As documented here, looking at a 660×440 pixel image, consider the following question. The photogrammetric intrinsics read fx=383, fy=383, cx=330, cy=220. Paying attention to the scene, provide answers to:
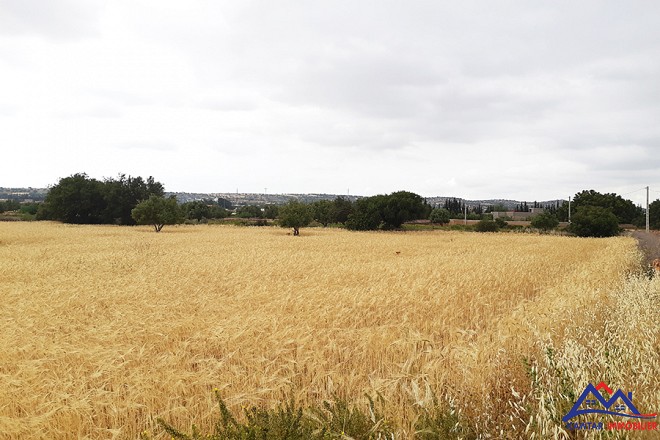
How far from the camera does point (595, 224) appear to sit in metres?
57.0

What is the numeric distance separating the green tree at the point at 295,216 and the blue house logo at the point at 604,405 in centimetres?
5027

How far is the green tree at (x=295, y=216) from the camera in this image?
Result: 177 ft

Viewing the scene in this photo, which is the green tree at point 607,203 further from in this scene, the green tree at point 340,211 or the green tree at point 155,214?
the green tree at point 155,214

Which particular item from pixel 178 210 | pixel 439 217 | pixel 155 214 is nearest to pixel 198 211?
pixel 178 210

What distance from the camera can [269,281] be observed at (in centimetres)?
1384

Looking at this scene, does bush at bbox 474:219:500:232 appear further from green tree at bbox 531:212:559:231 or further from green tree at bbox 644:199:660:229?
green tree at bbox 644:199:660:229

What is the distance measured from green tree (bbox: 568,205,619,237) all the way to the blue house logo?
64.6 m

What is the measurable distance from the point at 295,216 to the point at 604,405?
50.9 m

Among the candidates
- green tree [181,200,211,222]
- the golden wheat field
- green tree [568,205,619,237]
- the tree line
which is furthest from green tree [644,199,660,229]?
green tree [181,200,211,222]

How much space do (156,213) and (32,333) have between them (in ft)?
177

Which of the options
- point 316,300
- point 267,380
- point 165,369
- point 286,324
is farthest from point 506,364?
point 316,300

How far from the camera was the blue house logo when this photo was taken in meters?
3.52

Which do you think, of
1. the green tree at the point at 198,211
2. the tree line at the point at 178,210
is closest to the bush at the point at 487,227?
the tree line at the point at 178,210

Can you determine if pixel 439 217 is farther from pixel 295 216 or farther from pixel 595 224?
pixel 295 216
